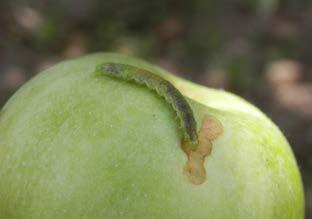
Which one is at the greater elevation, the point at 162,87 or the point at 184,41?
the point at 162,87

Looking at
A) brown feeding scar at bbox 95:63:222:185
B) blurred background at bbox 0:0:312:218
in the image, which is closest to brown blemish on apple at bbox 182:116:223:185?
brown feeding scar at bbox 95:63:222:185

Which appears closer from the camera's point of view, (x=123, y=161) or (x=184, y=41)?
(x=123, y=161)

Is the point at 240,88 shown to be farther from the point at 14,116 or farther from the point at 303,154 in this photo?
the point at 14,116

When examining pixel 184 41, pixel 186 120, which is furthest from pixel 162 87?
pixel 184 41

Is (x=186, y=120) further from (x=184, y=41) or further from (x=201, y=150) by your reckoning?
(x=184, y=41)

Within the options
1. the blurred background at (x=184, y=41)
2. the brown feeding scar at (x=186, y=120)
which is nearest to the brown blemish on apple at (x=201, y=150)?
the brown feeding scar at (x=186, y=120)

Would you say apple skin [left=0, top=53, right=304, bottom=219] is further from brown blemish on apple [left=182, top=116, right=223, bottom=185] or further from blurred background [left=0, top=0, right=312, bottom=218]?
blurred background [left=0, top=0, right=312, bottom=218]
